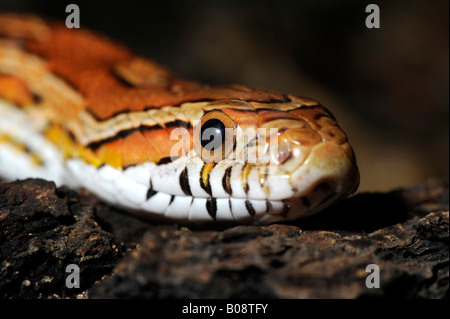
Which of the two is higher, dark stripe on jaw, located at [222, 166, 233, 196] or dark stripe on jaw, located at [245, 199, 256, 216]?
dark stripe on jaw, located at [222, 166, 233, 196]

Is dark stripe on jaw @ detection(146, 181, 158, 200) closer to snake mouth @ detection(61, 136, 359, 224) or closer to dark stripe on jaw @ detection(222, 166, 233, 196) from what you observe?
snake mouth @ detection(61, 136, 359, 224)

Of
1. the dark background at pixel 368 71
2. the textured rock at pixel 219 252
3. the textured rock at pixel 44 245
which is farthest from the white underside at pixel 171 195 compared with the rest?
the dark background at pixel 368 71

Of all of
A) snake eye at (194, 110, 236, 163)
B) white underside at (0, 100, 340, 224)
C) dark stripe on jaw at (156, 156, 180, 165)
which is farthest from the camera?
dark stripe on jaw at (156, 156, 180, 165)

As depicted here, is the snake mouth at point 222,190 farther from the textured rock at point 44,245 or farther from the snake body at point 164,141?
the textured rock at point 44,245

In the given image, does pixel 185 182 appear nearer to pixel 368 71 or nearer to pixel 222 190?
pixel 222 190

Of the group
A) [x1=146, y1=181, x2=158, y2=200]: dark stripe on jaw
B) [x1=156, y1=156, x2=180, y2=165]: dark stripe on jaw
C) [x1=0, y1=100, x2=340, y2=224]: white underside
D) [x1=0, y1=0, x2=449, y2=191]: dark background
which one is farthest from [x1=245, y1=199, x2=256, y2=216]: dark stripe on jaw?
[x1=0, y1=0, x2=449, y2=191]: dark background

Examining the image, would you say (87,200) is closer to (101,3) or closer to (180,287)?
(180,287)
